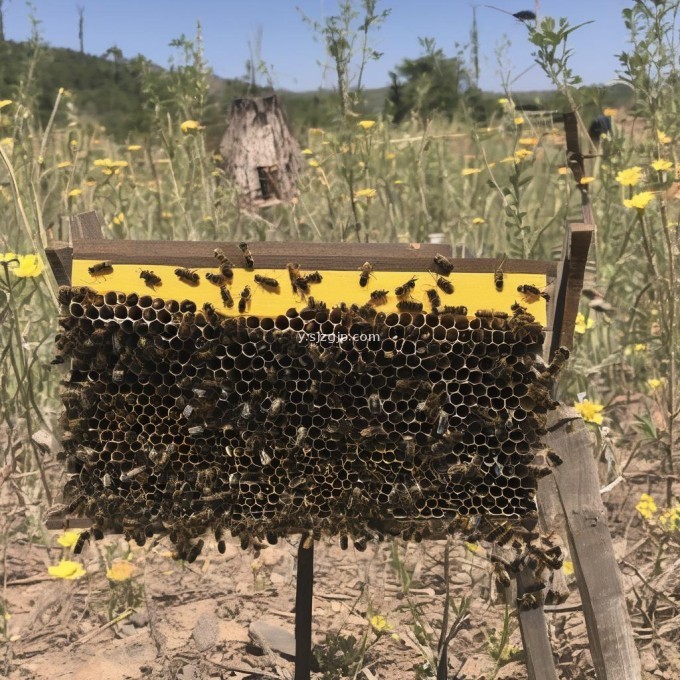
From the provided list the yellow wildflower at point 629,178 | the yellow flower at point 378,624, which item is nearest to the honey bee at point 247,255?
the yellow flower at point 378,624

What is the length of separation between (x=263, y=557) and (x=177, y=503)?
232cm

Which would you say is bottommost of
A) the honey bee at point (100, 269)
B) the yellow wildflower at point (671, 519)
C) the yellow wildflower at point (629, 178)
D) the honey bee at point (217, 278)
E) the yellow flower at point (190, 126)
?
the yellow wildflower at point (671, 519)

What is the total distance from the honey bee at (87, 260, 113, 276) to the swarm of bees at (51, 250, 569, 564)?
6 centimetres

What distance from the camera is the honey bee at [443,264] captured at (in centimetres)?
210

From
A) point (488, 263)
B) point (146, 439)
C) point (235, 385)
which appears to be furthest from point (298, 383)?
point (488, 263)

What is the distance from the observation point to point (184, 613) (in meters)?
3.89

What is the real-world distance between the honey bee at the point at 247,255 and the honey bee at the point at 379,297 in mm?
374

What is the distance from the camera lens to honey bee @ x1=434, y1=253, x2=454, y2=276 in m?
2.10

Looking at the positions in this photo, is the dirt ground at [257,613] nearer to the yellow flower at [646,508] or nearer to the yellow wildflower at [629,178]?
the yellow flower at [646,508]

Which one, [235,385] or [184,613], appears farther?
[184,613]

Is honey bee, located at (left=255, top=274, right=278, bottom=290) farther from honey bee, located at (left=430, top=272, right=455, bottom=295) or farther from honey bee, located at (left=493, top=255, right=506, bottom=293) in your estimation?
honey bee, located at (left=493, top=255, right=506, bottom=293)

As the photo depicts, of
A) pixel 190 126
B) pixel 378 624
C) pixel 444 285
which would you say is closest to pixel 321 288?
pixel 444 285

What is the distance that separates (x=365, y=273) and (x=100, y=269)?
0.79 metres

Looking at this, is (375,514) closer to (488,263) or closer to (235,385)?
(235,385)
